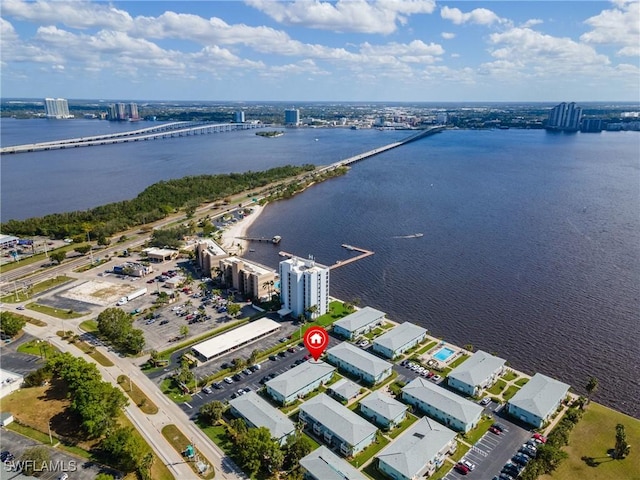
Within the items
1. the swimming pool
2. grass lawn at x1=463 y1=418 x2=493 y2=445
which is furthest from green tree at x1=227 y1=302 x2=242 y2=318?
grass lawn at x1=463 y1=418 x2=493 y2=445

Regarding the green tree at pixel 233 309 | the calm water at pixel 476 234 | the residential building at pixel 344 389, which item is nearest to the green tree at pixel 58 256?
the calm water at pixel 476 234

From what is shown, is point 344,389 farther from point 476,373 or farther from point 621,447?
point 621,447

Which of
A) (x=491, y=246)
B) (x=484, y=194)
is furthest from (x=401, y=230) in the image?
(x=484, y=194)

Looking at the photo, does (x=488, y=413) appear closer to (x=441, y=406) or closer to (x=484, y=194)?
(x=441, y=406)

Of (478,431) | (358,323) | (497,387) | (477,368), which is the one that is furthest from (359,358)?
(497,387)

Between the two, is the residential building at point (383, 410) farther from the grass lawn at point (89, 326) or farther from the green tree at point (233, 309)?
the grass lawn at point (89, 326)
